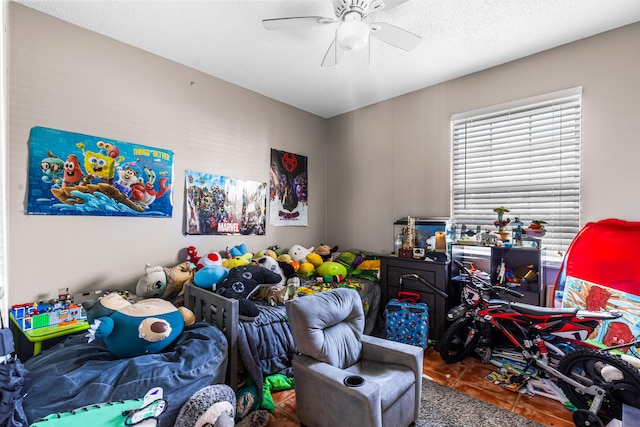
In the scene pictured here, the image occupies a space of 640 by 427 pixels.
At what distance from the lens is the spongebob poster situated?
2127 millimetres

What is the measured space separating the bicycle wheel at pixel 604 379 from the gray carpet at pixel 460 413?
12.6 inches

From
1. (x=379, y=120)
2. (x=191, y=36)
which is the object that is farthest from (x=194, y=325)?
(x=379, y=120)

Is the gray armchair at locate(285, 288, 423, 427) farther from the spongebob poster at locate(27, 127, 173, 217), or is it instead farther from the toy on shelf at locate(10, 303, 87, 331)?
the spongebob poster at locate(27, 127, 173, 217)

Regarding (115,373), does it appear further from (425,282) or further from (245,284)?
(425,282)

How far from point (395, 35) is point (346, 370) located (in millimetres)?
2202

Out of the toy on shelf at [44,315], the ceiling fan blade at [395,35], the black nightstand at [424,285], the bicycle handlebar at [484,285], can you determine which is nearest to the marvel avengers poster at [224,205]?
the toy on shelf at [44,315]

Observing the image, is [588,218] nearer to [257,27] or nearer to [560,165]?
[560,165]

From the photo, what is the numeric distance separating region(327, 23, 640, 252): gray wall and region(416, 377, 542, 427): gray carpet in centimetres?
173

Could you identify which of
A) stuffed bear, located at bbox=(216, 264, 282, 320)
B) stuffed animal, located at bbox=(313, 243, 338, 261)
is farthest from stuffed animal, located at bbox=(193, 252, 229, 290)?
stuffed animal, located at bbox=(313, 243, 338, 261)

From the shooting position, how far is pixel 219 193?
313 cm

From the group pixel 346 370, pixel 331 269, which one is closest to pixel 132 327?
pixel 346 370

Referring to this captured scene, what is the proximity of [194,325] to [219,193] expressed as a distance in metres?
1.49

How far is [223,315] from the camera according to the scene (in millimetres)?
2041

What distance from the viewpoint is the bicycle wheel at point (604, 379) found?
1.58 metres
